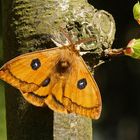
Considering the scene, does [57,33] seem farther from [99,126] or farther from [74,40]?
[99,126]

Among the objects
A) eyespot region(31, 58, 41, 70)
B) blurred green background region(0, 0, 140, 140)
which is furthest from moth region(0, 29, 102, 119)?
blurred green background region(0, 0, 140, 140)

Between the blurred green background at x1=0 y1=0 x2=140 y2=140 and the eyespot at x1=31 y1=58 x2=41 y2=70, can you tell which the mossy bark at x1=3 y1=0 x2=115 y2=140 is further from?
the blurred green background at x1=0 y1=0 x2=140 y2=140

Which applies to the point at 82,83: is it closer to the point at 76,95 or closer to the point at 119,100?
the point at 76,95

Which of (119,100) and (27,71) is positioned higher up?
(27,71)

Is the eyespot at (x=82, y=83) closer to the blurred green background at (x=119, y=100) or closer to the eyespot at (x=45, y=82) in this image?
the eyespot at (x=45, y=82)

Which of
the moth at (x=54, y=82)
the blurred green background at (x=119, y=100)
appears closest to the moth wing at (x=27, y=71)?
the moth at (x=54, y=82)

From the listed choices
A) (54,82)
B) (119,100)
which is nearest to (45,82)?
(54,82)
